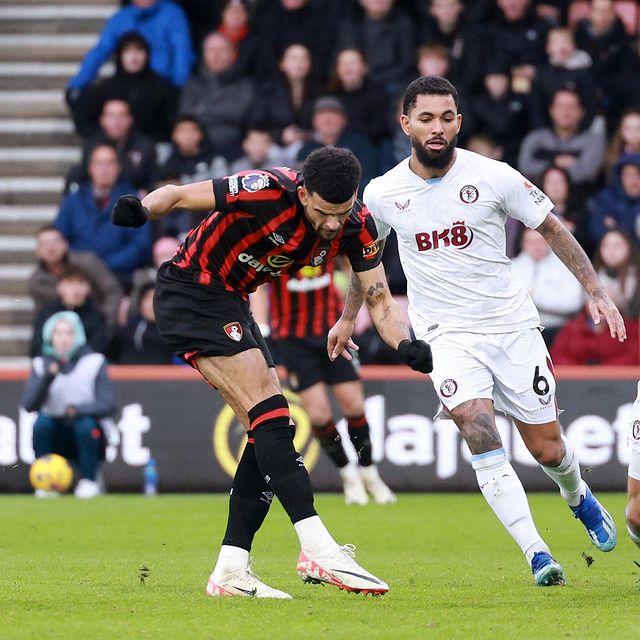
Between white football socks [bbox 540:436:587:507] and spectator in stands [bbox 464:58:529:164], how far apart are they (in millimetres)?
8526

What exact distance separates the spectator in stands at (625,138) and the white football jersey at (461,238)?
7968 millimetres

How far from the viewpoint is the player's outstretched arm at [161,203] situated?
6.42 m

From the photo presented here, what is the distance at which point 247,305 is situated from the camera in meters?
7.49

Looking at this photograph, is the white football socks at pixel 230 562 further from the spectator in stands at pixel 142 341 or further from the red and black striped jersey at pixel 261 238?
the spectator in stands at pixel 142 341

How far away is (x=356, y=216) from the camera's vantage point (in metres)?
7.19

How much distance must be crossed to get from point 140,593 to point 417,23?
11.7 meters

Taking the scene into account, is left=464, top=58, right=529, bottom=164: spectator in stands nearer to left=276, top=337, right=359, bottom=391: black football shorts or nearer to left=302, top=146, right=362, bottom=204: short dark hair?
left=276, top=337, right=359, bottom=391: black football shorts

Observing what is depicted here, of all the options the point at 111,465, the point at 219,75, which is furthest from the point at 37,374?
the point at 219,75

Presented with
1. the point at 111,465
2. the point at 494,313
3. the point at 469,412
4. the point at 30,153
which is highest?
the point at 30,153

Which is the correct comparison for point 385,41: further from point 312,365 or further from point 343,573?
point 343,573

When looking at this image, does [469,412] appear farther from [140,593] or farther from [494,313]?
[140,593]

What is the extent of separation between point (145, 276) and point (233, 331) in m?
8.94

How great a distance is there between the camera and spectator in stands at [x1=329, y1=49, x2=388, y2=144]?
16562 mm

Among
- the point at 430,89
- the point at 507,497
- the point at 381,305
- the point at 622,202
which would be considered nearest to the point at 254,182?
the point at 381,305
